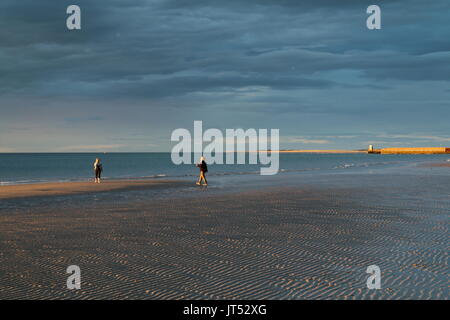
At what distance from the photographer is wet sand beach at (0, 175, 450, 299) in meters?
8.20

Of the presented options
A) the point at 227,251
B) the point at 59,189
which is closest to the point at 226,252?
the point at 227,251

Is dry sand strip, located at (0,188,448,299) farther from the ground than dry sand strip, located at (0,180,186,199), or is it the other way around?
dry sand strip, located at (0,188,448,299)

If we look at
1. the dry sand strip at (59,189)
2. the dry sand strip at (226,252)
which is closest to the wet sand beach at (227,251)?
the dry sand strip at (226,252)

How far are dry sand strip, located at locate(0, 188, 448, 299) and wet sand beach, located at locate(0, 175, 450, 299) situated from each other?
0.03 m

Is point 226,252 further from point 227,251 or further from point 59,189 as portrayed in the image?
point 59,189

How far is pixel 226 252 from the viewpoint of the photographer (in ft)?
36.9

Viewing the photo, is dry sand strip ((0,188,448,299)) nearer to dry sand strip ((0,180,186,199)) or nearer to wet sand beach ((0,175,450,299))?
wet sand beach ((0,175,450,299))

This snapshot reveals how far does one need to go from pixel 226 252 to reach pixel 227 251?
0.12 meters

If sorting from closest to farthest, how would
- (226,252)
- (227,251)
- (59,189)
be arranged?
(226,252) → (227,251) → (59,189)

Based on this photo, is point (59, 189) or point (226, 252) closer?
point (226, 252)

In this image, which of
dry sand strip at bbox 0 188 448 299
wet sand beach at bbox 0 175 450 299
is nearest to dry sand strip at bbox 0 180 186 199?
wet sand beach at bbox 0 175 450 299

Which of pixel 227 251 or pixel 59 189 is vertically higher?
pixel 227 251

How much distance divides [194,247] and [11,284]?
4771mm
